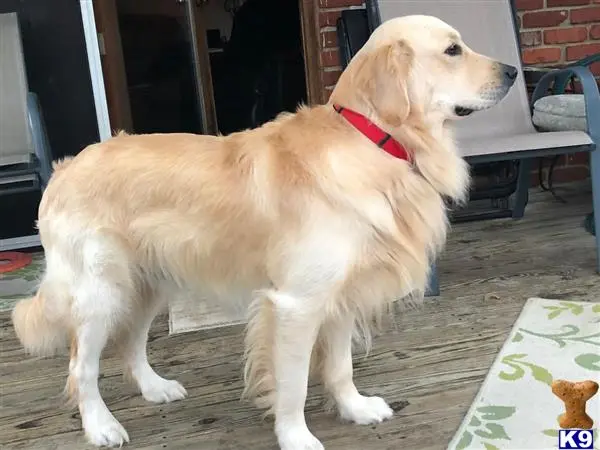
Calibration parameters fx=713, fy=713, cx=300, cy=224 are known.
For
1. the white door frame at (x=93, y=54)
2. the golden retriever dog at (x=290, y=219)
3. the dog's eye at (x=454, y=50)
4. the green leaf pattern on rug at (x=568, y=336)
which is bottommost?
the green leaf pattern on rug at (x=568, y=336)

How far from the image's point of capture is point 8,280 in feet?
9.68

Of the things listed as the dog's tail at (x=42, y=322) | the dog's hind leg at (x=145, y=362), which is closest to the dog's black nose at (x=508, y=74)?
the dog's hind leg at (x=145, y=362)

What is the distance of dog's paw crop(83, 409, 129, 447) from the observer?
172 centimetres

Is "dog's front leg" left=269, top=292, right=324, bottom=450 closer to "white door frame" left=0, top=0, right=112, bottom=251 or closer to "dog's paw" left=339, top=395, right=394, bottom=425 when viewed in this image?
"dog's paw" left=339, top=395, right=394, bottom=425

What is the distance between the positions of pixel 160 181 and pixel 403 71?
58 centimetres

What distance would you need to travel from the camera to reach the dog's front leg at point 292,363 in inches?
58.2

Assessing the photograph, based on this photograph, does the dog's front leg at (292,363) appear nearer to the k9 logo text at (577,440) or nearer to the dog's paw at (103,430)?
the dog's paw at (103,430)

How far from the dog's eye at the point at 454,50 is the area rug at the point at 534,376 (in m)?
0.84

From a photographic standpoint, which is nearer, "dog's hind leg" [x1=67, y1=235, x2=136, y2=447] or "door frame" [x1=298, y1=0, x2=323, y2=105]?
"dog's hind leg" [x1=67, y1=235, x2=136, y2=447]

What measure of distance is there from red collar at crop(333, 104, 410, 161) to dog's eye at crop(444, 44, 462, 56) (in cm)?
24

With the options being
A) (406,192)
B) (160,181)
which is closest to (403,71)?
(406,192)

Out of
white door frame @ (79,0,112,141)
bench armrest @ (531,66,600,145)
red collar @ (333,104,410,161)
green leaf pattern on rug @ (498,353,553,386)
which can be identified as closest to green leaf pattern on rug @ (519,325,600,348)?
green leaf pattern on rug @ (498,353,553,386)

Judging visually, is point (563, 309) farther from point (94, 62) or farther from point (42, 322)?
point (94, 62)

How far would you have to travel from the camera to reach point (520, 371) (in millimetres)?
1865
